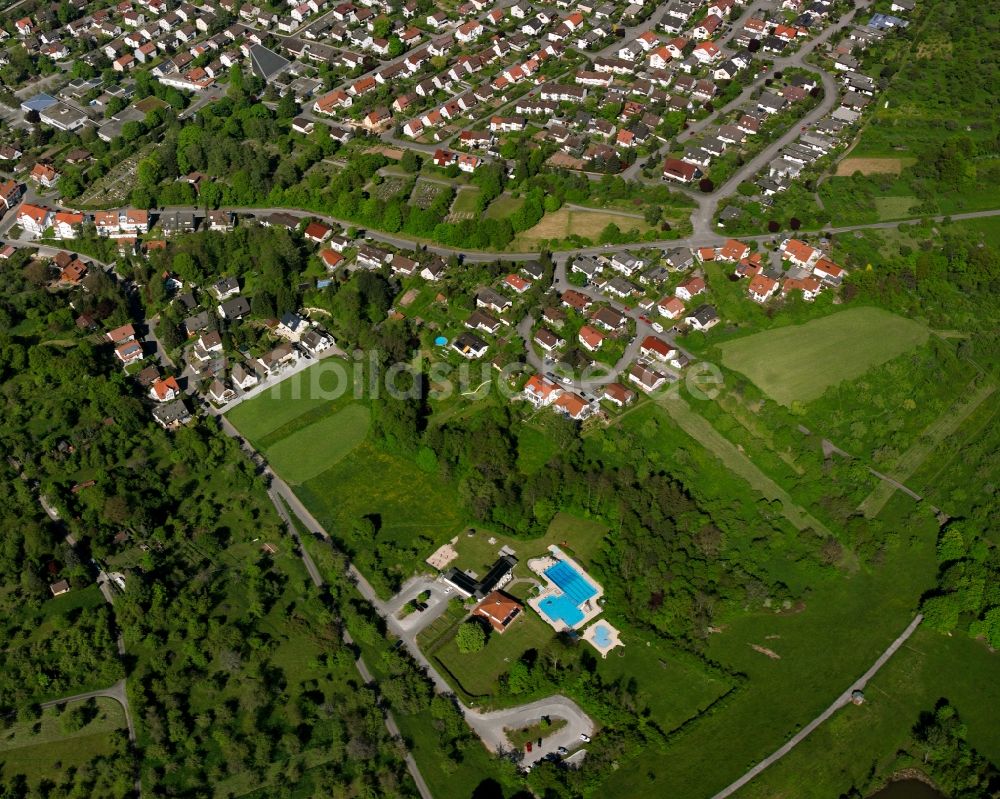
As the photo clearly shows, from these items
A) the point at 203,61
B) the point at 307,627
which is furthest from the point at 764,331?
the point at 203,61

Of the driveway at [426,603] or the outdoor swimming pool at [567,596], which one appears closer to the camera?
the driveway at [426,603]

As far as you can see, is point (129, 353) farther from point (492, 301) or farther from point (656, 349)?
point (656, 349)

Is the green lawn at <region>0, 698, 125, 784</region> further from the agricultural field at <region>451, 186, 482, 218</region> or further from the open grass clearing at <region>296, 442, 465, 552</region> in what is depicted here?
the agricultural field at <region>451, 186, 482, 218</region>

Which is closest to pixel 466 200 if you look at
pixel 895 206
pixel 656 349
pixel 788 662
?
pixel 656 349

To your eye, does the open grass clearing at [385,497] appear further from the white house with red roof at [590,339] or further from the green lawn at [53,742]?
the green lawn at [53,742]

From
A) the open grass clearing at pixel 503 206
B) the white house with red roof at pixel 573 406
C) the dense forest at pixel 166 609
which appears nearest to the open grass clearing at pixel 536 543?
the white house with red roof at pixel 573 406

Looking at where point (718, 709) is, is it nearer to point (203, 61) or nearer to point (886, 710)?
point (886, 710)

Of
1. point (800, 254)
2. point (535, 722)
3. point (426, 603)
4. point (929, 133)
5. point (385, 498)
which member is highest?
point (929, 133)
